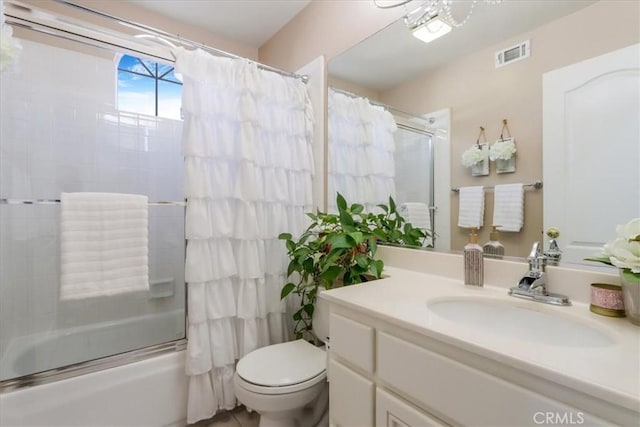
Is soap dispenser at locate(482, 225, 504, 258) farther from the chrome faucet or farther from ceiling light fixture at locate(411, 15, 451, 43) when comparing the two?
ceiling light fixture at locate(411, 15, 451, 43)

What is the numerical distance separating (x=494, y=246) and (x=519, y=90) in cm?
59

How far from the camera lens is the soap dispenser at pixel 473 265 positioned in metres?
1.09

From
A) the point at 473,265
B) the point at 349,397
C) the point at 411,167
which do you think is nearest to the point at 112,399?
the point at 349,397

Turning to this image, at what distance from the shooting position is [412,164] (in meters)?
1.52

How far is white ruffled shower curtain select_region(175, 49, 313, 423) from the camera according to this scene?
59.0 inches

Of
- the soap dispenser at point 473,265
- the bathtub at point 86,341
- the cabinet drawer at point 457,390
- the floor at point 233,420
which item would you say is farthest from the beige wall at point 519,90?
the bathtub at point 86,341

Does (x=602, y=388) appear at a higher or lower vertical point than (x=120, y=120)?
lower

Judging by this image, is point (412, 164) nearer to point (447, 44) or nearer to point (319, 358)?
point (447, 44)

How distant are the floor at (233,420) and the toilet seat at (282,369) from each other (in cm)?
47

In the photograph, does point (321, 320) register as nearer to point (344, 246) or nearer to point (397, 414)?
point (344, 246)

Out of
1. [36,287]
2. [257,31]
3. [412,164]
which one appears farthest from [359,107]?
[36,287]

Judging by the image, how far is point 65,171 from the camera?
6.25 feet

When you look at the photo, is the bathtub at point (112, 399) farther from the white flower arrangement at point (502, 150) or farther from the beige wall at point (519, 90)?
the white flower arrangement at point (502, 150)

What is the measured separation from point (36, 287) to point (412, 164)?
7.66 feet
